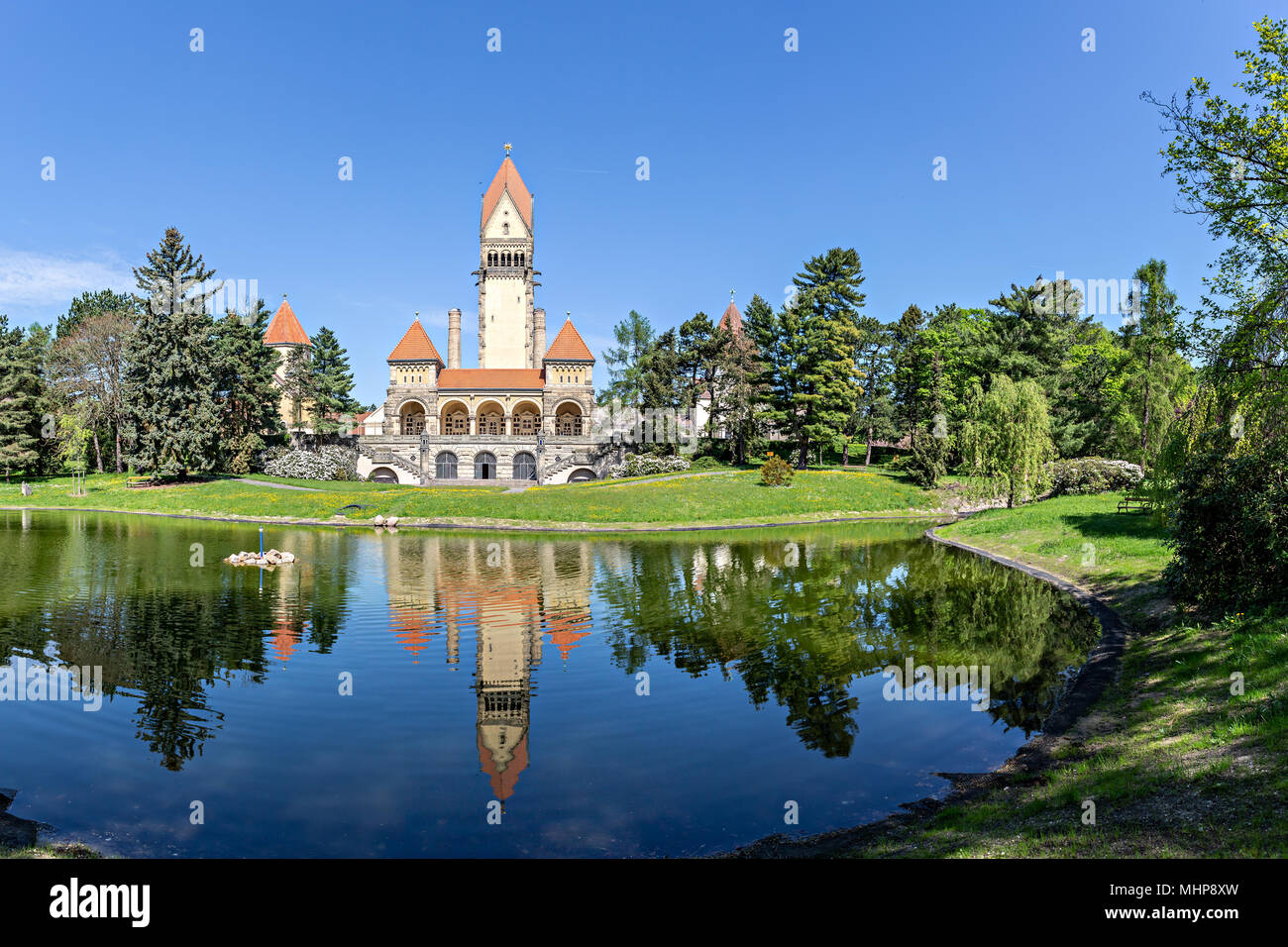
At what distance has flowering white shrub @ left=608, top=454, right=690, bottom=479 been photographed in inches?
2557

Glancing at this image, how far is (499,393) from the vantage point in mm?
77750

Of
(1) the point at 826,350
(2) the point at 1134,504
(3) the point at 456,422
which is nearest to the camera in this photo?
(2) the point at 1134,504

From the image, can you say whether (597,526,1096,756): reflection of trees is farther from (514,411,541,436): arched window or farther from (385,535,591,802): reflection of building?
(514,411,541,436): arched window

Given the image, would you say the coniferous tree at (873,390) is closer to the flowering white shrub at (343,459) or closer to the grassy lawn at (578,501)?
the grassy lawn at (578,501)

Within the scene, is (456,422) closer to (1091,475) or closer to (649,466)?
(649,466)

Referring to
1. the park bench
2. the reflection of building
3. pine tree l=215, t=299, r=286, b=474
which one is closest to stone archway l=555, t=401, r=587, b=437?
pine tree l=215, t=299, r=286, b=474

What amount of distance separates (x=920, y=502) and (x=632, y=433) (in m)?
31.2

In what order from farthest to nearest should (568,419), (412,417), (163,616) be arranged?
(412,417)
(568,419)
(163,616)

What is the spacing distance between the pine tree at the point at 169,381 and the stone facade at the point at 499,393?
17.0 metres

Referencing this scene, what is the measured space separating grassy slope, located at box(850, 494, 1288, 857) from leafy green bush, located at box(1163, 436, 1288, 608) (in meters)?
0.92

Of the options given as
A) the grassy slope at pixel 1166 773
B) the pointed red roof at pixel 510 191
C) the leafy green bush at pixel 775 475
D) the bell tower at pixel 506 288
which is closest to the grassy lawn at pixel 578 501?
the leafy green bush at pixel 775 475

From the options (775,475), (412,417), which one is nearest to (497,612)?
(775,475)

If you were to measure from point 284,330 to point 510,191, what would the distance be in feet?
107
